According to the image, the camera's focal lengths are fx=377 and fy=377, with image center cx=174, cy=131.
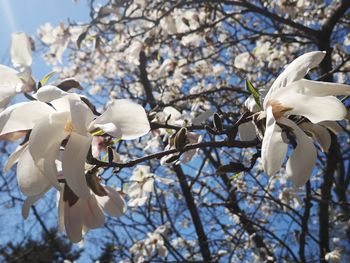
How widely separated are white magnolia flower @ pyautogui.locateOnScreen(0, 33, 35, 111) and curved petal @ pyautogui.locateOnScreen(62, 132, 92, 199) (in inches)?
10.3

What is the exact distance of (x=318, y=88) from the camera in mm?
591

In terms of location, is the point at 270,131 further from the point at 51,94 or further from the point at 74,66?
the point at 74,66

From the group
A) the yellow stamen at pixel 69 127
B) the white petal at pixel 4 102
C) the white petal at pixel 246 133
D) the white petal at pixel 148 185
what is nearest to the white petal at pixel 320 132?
the white petal at pixel 246 133

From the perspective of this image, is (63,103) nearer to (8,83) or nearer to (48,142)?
(48,142)

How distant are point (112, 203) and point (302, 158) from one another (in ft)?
1.29

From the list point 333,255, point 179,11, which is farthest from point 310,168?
point 179,11

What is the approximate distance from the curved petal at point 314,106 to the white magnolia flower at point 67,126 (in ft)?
0.76

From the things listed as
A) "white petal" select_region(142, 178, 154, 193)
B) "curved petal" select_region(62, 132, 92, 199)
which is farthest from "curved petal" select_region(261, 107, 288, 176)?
"white petal" select_region(142, 178, 154, 193)

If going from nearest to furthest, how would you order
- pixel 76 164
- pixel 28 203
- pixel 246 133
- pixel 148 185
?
1. pixel 76 164
2. pixel 28 203
3. pixel 246 133
4. pixel 148 185

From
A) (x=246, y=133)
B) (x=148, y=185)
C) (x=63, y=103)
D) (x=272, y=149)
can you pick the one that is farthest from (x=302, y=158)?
(x=148, y=185)

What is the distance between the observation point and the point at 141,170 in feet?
5.97

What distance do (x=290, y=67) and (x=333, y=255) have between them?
2.23 metres

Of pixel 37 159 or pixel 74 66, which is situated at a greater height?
pixel 37 159

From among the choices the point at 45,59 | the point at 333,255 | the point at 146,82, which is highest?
the point at 45,59
